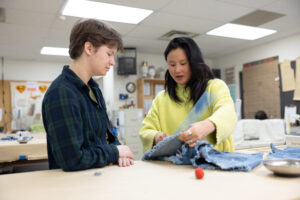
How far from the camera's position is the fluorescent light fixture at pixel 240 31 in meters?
4.43

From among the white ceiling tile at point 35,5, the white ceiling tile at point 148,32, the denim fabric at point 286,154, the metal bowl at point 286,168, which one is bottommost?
the denim fabric at point 286,154

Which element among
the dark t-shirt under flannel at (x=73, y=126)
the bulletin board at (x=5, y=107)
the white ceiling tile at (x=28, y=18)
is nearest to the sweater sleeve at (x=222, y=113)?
the dark t-shirt under flannel at (x=73, y=126)

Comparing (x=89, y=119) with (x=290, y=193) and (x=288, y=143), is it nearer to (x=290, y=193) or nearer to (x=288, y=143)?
Answer: (x=290, y=193)

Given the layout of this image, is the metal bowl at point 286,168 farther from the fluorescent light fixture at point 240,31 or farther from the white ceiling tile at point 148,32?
the fluorescent light fixture at point 240,31

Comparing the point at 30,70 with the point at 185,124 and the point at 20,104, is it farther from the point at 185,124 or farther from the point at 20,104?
the point at 185,124

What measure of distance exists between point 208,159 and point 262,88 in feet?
16.6

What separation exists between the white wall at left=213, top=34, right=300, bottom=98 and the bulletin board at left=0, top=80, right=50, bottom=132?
4.67 meters

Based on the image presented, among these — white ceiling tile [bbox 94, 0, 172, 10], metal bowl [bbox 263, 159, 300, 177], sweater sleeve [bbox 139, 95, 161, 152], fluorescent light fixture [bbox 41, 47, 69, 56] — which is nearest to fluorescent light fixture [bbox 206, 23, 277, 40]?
white ceiling tile [bbox 94, 0, 172, 10]

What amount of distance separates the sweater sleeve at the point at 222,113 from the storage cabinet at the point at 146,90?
14.8 ft

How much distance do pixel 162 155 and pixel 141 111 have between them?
4211 mm

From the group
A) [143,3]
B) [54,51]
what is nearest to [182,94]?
[143,3]

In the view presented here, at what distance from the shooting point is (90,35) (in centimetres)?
109

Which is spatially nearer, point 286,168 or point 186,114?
point 286,168

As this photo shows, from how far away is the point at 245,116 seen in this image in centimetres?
602
